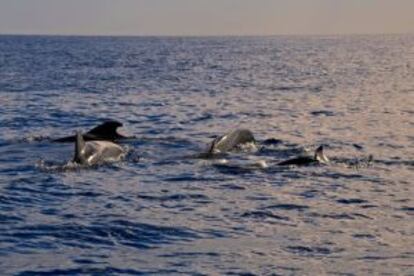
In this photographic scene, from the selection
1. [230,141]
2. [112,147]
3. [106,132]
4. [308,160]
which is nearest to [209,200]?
[308,160]

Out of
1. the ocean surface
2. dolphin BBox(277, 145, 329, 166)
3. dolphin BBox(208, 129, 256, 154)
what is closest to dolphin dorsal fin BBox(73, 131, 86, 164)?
the ocean surface

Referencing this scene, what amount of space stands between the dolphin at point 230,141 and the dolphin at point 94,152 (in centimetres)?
275

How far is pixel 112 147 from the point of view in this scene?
76.4 ft

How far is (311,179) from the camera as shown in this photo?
64.5ft

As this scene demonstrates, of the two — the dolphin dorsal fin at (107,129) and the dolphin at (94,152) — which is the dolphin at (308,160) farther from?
the dolphin dorsal fin at (107,129)

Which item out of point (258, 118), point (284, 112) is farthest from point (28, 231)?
point (284, 112)

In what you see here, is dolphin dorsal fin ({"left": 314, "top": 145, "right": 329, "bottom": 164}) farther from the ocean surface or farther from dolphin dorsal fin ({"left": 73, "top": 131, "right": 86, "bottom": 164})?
dolphin dorsal fin ({"left": 73, "top": 131, "right": 86, "bottom": 164})

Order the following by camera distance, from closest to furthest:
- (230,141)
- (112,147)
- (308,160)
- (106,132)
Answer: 1. (308,160)
2. (112,147)
3. (230,141)
4. (106,132)

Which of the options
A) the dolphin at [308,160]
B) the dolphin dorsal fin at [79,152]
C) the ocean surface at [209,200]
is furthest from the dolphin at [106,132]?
the dolphin at [308,160]

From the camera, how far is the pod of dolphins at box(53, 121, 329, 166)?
2162cm

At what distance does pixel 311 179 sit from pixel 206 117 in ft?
57.4

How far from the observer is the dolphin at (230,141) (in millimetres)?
23969

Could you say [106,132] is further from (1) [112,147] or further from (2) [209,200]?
(2) [209,200]

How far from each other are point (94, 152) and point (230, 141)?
15.1 ft
